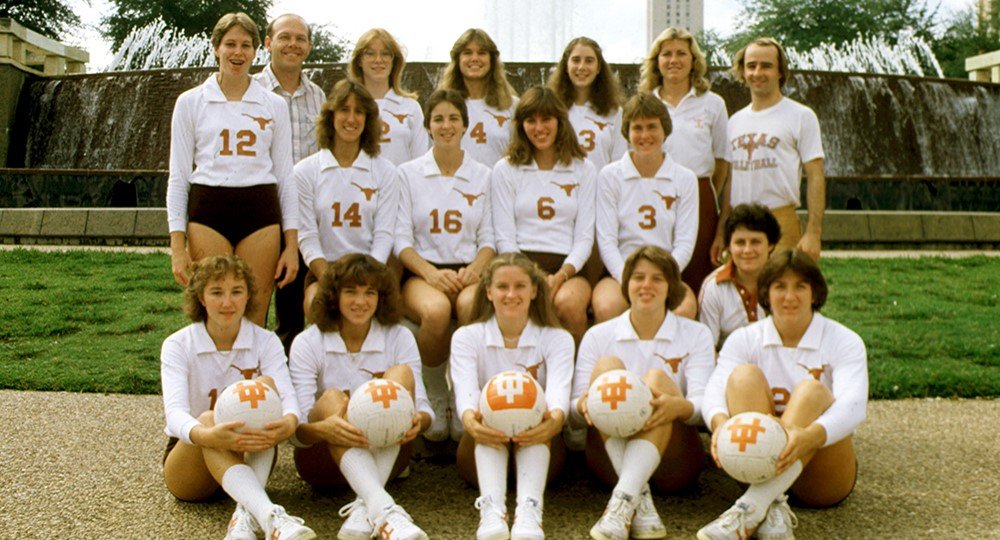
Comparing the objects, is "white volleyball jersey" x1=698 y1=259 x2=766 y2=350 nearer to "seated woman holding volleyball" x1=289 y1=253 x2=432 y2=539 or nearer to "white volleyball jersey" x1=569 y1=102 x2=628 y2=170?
"white volleyball jersey" x1=569 y1=102 x2=628 y2=170

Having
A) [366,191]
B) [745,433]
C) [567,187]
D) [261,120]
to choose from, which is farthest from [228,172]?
[745,433]

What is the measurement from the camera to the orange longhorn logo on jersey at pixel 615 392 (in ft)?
15.6

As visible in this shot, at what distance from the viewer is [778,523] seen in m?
4.51

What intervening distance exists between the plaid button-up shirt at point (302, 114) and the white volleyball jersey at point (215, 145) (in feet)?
2.84

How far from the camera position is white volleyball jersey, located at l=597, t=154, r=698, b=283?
6293 mm

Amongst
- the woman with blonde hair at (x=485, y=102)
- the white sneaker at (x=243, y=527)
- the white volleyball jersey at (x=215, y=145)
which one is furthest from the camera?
the woman with blonde hair at (x=485, y=102)

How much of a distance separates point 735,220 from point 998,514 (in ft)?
6.44

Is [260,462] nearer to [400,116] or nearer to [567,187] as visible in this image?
[567,187]

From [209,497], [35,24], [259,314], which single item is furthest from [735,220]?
[35,24]

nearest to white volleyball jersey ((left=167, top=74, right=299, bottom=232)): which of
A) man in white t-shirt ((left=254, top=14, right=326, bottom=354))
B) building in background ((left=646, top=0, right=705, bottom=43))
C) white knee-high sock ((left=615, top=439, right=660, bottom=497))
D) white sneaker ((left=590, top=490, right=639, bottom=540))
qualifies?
man in white t-shirt ((left=254, top=14, right=326, bottom=354))

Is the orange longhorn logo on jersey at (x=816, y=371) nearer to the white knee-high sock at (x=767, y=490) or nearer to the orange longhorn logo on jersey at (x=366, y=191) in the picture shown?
the white knee-high sock at (x=767, y=490)

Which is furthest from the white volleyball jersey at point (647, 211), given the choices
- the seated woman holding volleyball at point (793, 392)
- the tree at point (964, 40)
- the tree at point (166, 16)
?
the tree at point (166, 16)

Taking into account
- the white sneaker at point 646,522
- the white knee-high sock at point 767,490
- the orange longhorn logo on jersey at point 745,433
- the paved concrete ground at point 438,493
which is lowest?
the paved concrete ground at point 438,493

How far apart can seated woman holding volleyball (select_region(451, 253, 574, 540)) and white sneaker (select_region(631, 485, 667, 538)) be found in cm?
42
